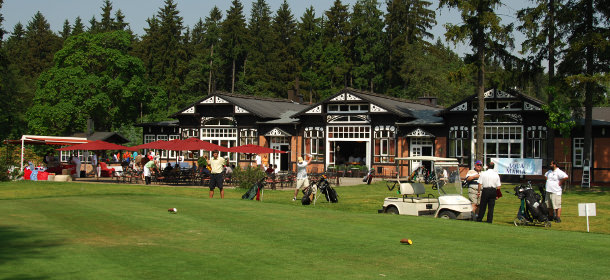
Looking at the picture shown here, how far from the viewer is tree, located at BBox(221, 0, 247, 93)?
80.9 m

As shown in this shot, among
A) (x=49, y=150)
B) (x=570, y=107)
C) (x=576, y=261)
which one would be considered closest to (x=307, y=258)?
(x=576, y=261)

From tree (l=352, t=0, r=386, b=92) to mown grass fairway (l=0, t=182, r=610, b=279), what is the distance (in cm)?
5682

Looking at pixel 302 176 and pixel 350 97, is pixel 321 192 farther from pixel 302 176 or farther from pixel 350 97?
pixel 350 97

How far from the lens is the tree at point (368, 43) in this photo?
73.1 m

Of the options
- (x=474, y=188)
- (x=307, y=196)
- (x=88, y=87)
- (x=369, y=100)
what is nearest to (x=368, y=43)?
(x=369, y=100)

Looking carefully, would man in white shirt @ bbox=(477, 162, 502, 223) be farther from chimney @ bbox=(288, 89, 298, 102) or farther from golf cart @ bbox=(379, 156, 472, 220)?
chimney @ bbox=(288, 89, 298, 102)

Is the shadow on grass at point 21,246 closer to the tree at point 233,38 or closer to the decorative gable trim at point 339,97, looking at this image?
the decorative gable trim at point 339,97

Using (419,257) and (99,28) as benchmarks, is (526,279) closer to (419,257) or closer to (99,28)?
(419,257)

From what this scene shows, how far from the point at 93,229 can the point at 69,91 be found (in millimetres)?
43757

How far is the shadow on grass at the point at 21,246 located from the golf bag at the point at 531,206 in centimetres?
1118

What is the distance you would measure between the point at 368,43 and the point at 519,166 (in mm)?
41586

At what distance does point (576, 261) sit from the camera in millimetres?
10375

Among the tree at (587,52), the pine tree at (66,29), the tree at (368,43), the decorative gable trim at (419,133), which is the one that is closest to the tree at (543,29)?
the tree at (587,52)

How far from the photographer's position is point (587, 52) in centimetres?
3212
